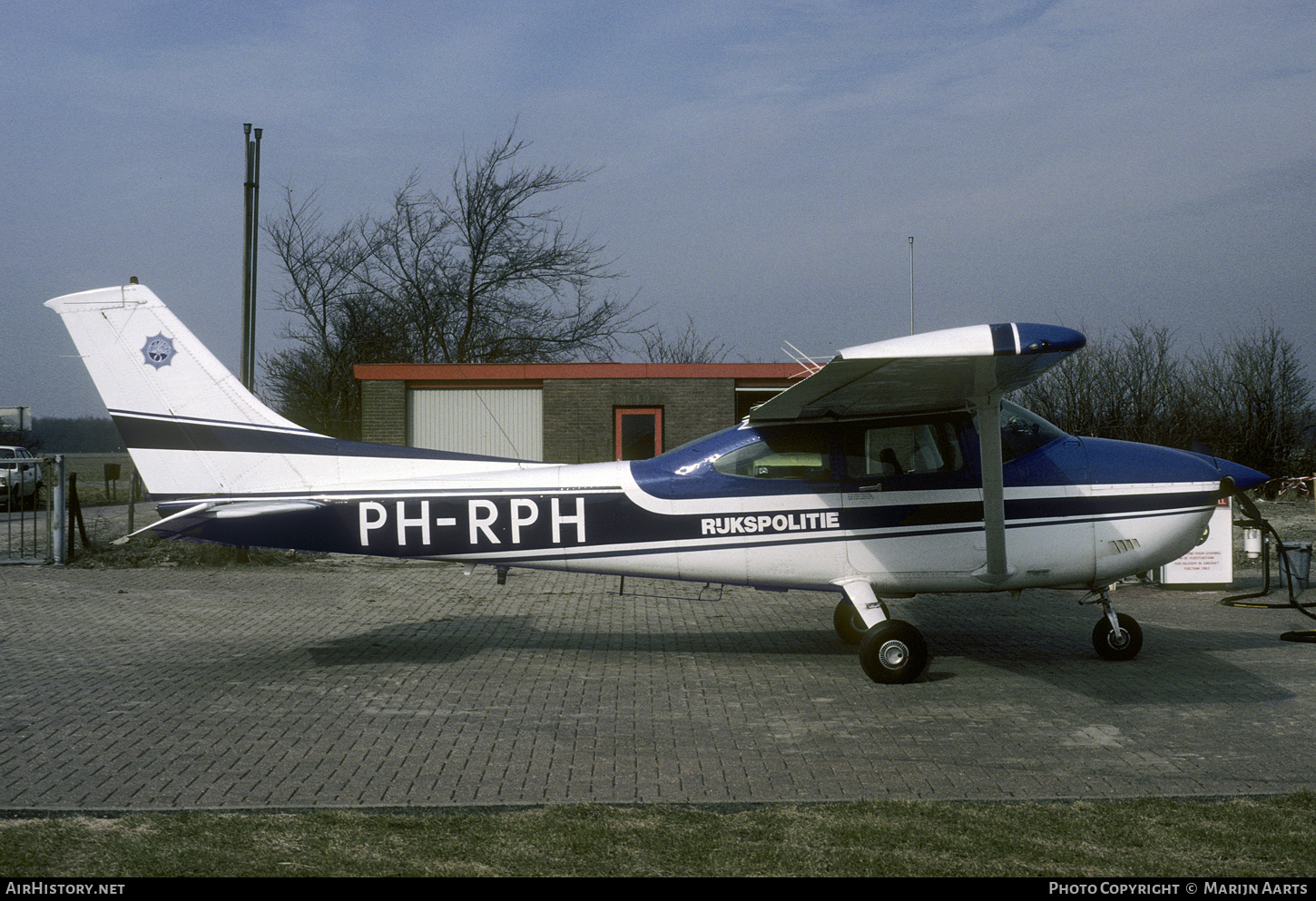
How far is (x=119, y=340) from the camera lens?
23.1 ft

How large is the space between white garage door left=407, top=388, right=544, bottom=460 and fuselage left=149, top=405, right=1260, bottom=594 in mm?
11874

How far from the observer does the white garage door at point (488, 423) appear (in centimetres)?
1905

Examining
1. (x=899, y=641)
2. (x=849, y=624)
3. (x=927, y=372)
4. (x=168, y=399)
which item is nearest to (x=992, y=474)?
(x=927, y=372)

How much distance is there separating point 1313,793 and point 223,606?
952 cm

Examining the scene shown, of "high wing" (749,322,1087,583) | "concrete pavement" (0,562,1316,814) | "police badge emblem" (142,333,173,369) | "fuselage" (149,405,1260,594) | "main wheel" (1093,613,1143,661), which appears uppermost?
"police badge emblem" (142,333,173,369)

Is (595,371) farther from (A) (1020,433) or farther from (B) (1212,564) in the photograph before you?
(A) (1020,433)

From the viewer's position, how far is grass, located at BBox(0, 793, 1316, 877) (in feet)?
11.7

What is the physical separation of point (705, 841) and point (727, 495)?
3590 mm

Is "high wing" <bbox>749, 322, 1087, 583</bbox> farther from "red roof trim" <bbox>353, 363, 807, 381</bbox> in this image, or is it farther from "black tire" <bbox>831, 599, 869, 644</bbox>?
"red roof trim" <bbox>353, 363, 807, 381</bbox>

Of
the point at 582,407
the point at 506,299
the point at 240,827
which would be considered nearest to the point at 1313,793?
the point at 240,827

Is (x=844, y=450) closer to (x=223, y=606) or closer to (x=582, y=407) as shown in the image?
(x=223, y=606)

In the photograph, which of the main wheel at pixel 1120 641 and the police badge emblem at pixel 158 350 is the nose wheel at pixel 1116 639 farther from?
the police badge emblem at pixel 158 350

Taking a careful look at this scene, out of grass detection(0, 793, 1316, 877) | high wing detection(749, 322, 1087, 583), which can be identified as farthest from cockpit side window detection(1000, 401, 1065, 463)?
grass detection(0, 793, 1316, 877)

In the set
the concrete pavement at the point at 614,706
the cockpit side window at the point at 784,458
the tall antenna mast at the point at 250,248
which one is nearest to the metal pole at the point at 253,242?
the tall antenna mast at the point at 250,248
